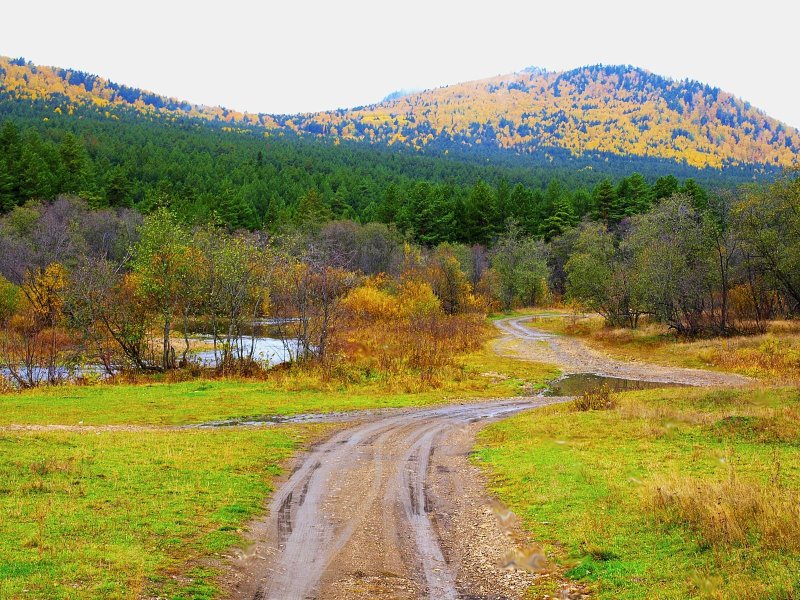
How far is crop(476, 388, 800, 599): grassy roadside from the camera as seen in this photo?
7.63 metres

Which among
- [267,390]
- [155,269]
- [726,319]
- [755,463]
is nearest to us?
[755,463]

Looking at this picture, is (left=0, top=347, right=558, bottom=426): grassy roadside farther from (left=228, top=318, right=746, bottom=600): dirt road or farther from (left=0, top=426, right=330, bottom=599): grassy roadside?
(left=228, top=318, right=746, bottom=600): dirt road

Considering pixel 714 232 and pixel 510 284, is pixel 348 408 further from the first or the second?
pixel 510 284

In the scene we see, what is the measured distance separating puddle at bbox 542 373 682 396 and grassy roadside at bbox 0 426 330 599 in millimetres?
18155

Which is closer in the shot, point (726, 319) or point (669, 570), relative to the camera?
point (669, 570)

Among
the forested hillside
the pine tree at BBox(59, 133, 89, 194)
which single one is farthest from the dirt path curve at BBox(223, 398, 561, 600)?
the pine tree at BBox(59, 133, 89, 194)

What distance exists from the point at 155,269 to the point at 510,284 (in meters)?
61.0

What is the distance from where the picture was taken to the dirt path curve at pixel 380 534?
Answer: 8266mm

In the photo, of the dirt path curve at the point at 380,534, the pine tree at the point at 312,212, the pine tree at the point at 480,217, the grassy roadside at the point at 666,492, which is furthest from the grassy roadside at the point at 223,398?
the pine tree at the point at 480,217

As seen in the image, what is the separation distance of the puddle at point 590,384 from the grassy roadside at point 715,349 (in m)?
5.70

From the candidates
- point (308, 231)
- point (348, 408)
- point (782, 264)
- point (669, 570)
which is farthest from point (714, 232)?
point (308, 231)

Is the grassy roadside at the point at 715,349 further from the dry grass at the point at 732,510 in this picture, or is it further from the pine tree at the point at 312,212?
the pine tree at the point at 312,212

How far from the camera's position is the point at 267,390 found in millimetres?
28484

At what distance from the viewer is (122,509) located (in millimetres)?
10195
